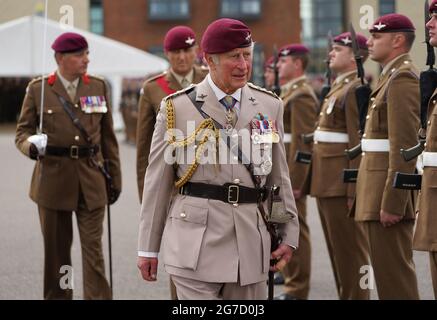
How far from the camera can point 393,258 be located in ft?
19.1

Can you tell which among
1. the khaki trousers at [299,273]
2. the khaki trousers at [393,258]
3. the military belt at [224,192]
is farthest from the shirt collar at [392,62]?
the khaki trousers at [299,273]

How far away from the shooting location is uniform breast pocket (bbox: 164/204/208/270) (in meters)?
4.17

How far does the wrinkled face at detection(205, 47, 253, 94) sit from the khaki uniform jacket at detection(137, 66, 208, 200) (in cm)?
211

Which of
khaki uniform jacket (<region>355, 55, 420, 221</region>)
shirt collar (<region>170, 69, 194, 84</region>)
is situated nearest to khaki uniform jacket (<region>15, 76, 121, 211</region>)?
shirt collar (<region>170, 69, 194, 84</region>)

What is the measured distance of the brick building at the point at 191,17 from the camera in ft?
128

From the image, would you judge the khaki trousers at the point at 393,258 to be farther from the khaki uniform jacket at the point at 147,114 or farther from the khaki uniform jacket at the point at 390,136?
the khaki uniform jacket at the point at 147,114

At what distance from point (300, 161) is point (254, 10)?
106 feet

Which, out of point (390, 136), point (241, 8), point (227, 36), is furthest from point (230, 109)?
point (241, 8)

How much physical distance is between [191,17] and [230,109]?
35225mm

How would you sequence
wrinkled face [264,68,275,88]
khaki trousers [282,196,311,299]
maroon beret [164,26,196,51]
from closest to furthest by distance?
maroon beret [164,26,196,51]
khaki trousers [282,196,311,299]
wrinkled face [264,68,275,88]

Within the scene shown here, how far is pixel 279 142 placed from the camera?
4418 millimetres

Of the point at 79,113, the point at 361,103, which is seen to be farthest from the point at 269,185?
the point at 79,113

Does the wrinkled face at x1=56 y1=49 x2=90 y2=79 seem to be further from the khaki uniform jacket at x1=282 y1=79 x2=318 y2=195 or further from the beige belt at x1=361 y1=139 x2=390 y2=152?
the beige belt at x1=361 y1=139 x2=390 y2=152
